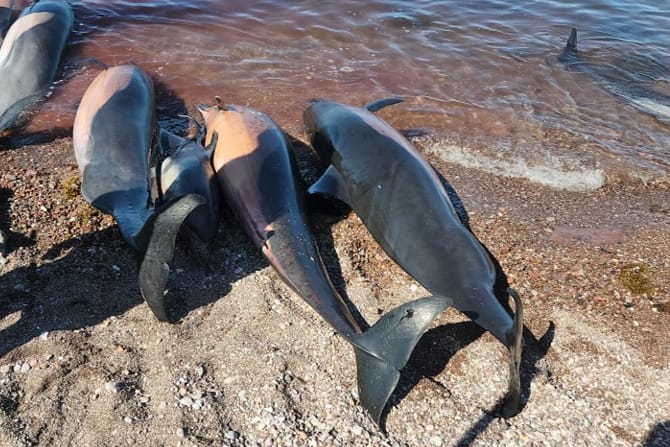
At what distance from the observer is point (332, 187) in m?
5.03

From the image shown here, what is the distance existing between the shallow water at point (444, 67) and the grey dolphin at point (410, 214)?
1272mm

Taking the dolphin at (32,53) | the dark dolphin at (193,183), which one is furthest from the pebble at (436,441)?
the dolphin at (32,53)

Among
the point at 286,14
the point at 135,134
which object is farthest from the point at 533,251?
the point at 286,14

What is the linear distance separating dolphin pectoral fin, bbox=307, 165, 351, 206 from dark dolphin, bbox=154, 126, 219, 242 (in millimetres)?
894

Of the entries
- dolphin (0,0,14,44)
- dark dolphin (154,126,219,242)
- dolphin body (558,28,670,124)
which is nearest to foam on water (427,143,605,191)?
dolphin body (558,28,670,124)

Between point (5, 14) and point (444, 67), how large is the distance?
288 inches

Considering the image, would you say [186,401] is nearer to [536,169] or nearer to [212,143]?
[212,143]

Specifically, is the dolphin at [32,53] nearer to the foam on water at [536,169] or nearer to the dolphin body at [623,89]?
the foam on water at [536,169]

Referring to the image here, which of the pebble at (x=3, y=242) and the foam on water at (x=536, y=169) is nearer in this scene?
the pebble at (x=3, y=242)

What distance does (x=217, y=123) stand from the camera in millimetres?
5992

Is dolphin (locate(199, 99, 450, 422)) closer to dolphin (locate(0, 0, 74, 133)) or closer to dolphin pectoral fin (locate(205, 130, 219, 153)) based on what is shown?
dolphin pectoral fin (locate(205, 130, 219, 153))

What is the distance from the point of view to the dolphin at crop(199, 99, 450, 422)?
3402 mm

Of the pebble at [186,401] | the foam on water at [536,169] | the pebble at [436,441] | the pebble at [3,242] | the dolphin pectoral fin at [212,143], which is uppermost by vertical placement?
the dolphin pectoral fin at [212,143]

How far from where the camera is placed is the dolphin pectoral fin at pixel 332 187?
501 centimetres
